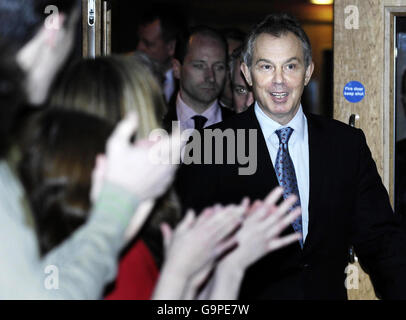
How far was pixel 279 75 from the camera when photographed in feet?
8.33

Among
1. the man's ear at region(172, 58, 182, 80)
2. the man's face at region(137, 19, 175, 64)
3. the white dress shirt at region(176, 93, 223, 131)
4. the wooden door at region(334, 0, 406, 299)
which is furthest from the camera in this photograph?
the man's face at region(137, 19, 175, 64)

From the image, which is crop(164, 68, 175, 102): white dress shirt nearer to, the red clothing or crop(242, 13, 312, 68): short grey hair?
crop(242, 13, 312, 68): short grey hair

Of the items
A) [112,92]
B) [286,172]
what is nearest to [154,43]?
[286,172]

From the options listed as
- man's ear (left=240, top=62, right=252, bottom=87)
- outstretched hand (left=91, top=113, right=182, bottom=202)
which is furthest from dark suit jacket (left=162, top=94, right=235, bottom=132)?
outstretched hand (left=91, top=113, right=182, bottom=202)

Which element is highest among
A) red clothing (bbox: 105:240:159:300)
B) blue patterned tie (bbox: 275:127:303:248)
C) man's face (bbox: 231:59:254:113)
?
man's face (bbox: 231:59:254:113)

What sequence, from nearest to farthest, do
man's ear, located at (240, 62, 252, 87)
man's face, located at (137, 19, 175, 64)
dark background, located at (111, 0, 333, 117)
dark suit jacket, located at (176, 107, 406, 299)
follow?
dark suit jacket, located at (176, 107, 406, 299) → man's ear, located at (240, 62, 252, 87) → man's face, located at (137, 19, 175, 64) → dark background, located at (111, 0, 333, 117)

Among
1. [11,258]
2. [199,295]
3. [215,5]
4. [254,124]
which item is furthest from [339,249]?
[215,5]

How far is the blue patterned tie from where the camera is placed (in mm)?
2377

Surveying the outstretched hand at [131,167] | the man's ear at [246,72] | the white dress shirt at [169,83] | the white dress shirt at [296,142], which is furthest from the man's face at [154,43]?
the outstretched hand at [131,167]

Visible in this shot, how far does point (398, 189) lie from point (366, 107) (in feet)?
1.53

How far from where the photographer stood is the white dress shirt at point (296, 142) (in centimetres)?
244

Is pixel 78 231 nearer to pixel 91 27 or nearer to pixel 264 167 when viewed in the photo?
pixel 264 167

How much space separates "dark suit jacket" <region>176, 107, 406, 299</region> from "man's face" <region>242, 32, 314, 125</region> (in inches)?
4.4

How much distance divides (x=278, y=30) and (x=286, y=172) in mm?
592
